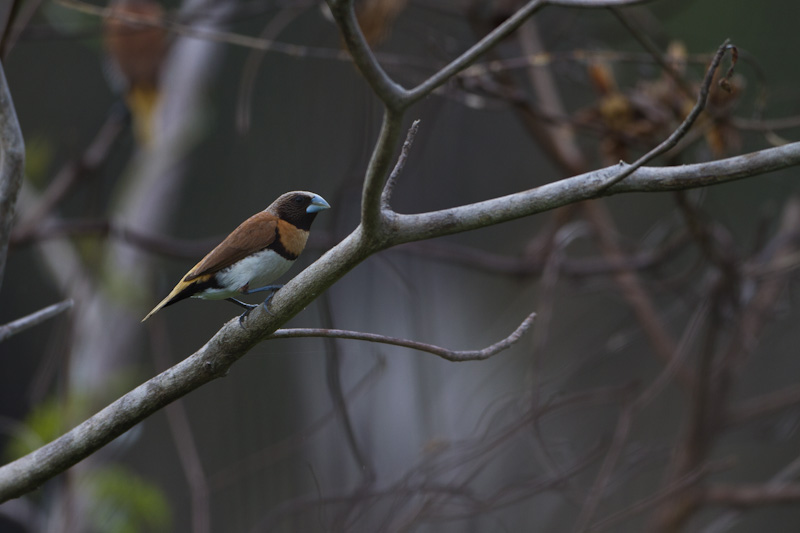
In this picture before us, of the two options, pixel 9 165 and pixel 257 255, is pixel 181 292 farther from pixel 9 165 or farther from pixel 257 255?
pixel 9 165

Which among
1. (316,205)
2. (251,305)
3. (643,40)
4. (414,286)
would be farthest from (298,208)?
(414,286)

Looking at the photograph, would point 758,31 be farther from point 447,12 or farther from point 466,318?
point 447,12

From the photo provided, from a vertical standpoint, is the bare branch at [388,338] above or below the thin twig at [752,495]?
above

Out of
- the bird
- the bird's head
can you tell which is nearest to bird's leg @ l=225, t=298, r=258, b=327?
the bird

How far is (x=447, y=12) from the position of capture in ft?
10.6

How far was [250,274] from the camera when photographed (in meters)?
1.13

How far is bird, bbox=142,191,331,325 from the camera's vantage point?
112cm

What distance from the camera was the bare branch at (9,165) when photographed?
1.36 metres

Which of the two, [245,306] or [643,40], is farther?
[643,40]

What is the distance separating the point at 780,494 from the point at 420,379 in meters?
1.38

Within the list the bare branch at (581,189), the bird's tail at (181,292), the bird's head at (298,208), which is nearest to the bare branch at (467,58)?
the bare branch at (581,189)

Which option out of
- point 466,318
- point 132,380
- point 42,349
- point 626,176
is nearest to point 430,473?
point 626,176

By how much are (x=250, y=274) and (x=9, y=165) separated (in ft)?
1.83

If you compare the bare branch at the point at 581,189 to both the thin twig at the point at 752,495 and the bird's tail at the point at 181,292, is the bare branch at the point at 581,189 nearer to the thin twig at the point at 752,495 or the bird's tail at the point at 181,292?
the bird's tail at the point at 181,292
